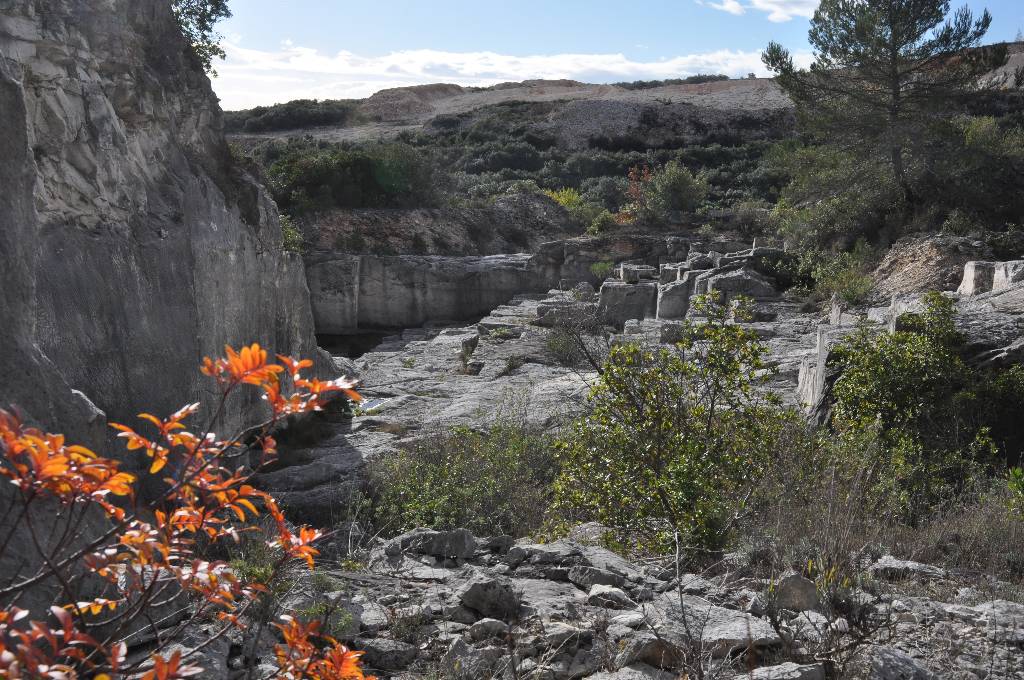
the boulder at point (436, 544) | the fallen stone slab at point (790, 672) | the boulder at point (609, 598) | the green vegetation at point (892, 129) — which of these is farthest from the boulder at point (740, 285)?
the fallen stone slab at point (790, 672)

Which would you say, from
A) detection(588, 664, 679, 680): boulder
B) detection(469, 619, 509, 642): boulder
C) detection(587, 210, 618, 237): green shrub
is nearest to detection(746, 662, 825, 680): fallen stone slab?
detection(588, 664, 679, 680): boulder

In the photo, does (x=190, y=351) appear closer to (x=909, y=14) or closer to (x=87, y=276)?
(x=87, y=276)

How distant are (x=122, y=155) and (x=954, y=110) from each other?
604 inches

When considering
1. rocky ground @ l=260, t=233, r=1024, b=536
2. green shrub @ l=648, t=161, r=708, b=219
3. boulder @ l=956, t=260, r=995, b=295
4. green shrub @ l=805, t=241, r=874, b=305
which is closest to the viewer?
rocky ground @ l=260, t=233, r=1024, b=536

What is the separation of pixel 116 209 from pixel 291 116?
144 feet

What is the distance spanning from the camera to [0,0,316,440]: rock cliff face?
5.29 m

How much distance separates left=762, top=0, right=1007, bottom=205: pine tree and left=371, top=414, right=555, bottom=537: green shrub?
11199 mm

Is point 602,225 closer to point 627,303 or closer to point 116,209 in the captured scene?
point 627,303

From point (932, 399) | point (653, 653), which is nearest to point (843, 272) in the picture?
point (932, 399)

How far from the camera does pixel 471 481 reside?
6.40 m

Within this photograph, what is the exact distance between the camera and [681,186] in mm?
25312

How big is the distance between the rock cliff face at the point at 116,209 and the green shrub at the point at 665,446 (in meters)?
2.77

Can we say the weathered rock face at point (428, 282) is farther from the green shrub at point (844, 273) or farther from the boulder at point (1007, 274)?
Result: the boulder at point (1007, 274)

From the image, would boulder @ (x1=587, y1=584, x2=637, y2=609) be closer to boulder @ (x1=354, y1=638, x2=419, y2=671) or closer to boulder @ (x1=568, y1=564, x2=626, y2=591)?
boulder @ (x1=568, y1=564, x2=626, y2=591)
